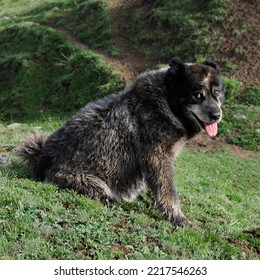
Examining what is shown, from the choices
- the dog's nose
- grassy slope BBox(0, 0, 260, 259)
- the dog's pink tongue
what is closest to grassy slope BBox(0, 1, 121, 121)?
grassy slope BBox(0, 0, 260, 259)

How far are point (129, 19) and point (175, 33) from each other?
465 centimetres

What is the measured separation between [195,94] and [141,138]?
1.18m

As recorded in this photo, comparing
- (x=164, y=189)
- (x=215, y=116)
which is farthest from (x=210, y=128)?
(x=164, y=189)

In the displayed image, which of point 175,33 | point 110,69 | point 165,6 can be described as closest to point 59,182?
point 110,69

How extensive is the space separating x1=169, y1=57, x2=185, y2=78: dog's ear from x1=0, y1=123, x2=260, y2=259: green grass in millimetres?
2354

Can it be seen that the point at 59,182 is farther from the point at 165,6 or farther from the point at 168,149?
the point at 165,6

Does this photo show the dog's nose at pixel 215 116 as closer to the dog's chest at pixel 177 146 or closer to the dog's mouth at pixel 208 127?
the dog's mouth at pixel 208 127

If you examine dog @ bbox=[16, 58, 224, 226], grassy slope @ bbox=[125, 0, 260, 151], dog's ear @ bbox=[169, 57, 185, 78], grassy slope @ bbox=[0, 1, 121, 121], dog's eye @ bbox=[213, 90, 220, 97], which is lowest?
grassy slope @ bbox=[0, 1, 121, 121]

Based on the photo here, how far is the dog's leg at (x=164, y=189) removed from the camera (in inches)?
305

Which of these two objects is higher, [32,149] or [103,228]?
[103,228]

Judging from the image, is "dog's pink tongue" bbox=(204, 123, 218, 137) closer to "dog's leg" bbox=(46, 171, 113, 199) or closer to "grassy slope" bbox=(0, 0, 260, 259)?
"grassy slope" bbox=(0, 0, 260, 259)

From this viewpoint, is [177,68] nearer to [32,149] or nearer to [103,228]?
[103,228]

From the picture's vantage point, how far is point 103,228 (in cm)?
668

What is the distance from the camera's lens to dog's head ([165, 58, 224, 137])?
7.68 m
